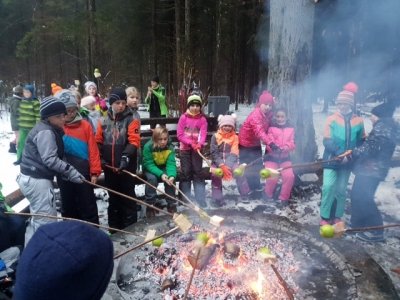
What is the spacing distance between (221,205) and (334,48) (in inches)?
522

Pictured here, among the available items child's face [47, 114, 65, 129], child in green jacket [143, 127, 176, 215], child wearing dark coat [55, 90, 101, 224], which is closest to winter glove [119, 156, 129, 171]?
child wearing dark coat [55, 90, 101, 224]

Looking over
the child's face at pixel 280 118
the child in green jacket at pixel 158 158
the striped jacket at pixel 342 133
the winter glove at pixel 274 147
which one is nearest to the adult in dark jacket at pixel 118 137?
the child in green jacket at pixel 158 158

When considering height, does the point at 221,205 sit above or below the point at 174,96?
below

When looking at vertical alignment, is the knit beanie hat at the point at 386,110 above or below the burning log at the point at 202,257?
above

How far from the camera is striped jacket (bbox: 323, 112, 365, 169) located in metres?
4.78

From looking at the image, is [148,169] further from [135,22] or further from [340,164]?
[135,22]

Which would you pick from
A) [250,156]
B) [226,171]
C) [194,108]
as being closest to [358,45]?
[250,156]

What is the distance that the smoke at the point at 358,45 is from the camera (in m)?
8.70

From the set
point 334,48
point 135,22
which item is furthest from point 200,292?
point 135,22

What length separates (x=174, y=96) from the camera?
1258 centimetres

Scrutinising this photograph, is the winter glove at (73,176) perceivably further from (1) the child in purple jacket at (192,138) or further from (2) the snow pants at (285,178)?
(2) the snow pants at (285,178)

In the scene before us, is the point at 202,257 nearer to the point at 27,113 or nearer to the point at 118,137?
the point at 118,137

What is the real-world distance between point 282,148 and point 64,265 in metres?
4.86

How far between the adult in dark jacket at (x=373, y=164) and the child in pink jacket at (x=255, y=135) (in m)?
1.58
